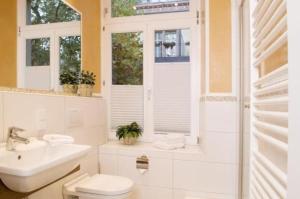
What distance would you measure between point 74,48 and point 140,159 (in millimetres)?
1280

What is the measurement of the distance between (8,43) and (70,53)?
2.59ft

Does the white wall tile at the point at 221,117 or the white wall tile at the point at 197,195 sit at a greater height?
the white wall tile at the point at 221,117

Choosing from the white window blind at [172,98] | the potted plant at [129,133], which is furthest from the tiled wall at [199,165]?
the white window blind at [172,98]

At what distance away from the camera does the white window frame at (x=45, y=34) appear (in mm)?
1667

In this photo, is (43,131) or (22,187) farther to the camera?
(43,131)

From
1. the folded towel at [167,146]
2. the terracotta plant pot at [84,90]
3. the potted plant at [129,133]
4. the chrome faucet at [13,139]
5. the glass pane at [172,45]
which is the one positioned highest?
the glass pane at [172,45]

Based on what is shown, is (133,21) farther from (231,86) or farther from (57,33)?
(231,86)

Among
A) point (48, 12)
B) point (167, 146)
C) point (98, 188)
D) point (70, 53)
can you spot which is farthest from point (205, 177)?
point (48, 12)

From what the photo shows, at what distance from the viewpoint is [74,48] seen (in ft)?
7.87

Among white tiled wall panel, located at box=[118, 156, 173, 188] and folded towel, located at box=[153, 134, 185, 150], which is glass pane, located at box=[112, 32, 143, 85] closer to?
folded towel, located at box=[153, 134, 185, 150]

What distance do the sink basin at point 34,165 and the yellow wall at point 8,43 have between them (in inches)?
18.8

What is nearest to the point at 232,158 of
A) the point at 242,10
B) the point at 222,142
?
the point at 222,142

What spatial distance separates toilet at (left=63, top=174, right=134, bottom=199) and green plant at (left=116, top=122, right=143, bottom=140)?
595 millimetres

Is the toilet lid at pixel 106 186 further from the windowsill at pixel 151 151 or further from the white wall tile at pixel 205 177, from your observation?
the white wall tile at pixel 205 177
